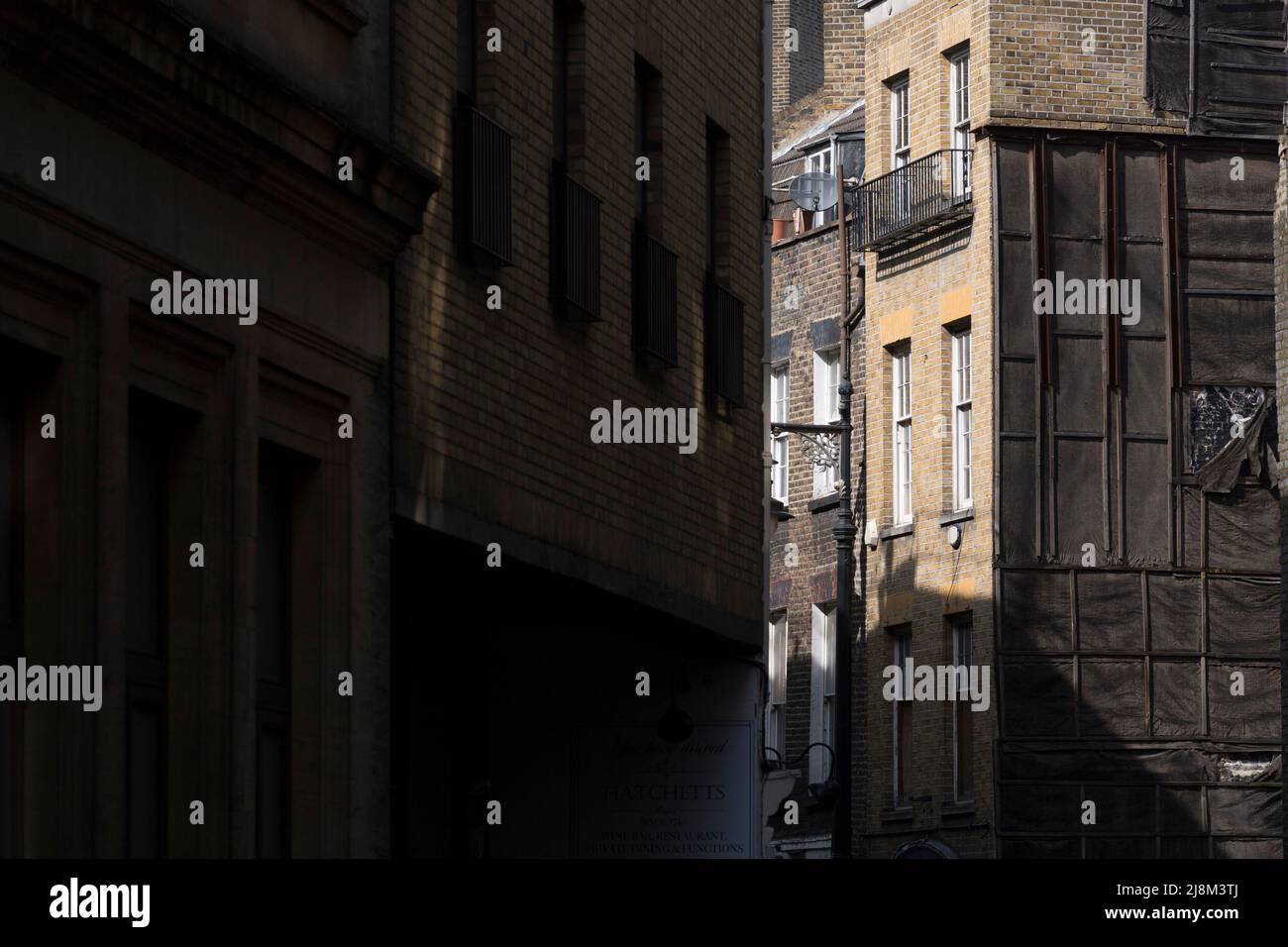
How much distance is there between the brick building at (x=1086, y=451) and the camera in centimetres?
4209

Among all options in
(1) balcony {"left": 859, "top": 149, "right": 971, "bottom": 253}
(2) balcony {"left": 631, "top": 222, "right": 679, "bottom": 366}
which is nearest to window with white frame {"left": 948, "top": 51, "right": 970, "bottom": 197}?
(1) balcony {"left": 859, "top": 149, "right": 971, "bottom": 253}

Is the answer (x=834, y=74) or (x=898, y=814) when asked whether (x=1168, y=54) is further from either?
(x=898, y=814)

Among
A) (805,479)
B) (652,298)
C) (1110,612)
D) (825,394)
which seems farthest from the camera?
(805,479)

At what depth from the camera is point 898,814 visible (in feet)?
145

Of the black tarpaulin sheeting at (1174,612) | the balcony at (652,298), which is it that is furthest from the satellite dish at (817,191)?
the balcony at (652,298)

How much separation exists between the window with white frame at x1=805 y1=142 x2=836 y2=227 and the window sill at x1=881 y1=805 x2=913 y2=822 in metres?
11.9

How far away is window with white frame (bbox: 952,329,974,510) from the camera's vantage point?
43688 millimetres

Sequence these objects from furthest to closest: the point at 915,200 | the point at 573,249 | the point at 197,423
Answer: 1. the point at 915,200
2. the point at 573,249
3. the point at 197,423

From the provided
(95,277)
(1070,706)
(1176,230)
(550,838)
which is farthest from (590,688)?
(1176,230)

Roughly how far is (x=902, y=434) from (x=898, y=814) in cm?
638

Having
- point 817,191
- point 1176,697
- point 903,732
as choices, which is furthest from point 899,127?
point 1176,697

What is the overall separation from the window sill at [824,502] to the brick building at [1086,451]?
2469 mm

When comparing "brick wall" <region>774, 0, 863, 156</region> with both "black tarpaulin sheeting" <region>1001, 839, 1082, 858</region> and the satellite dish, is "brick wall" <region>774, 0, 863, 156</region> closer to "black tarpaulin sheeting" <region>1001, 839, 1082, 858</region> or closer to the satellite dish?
the satellite dish

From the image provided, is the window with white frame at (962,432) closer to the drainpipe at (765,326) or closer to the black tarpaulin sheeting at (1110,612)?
the black tarpaulin sheeting at (1110,612)
